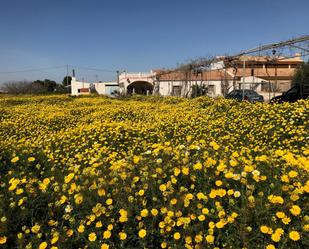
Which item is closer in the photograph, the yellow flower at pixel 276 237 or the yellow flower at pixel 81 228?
the yellow flower at pixel 276 237

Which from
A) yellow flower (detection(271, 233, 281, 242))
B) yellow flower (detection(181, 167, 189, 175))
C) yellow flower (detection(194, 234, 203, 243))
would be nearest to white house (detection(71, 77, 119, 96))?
yellow flower (detection(181, 167, 189, 175))

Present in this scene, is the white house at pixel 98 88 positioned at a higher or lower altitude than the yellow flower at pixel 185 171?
higher

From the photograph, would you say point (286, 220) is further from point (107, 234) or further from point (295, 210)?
point (107, 234)

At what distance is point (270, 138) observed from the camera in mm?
6098

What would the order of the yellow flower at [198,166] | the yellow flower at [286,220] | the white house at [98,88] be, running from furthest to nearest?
the white house at [98,88] → the yellow flower at [198,166] → the yellow flower at [286,220]

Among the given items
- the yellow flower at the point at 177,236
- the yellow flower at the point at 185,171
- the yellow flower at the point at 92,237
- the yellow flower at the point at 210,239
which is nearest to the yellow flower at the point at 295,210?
the yellow flower at the point at 210,239

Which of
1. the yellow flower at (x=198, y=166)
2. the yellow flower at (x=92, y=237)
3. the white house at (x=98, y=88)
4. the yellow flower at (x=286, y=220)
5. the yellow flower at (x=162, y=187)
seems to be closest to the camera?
the yellow flower at (x=286, y=220)

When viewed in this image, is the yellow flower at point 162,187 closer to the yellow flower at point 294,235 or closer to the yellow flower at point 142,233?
the yellow flower at point 142,233

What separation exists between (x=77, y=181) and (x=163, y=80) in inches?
1301

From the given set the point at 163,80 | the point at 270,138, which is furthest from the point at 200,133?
the point at 163,80

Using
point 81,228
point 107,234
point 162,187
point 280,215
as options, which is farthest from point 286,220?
point 81,228

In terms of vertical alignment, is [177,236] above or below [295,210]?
below

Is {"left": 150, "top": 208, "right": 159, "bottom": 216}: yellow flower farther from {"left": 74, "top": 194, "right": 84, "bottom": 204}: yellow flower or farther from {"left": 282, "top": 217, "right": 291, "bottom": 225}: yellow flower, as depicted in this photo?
{"left": 282, "top": 217, "right": 291, "bottom": 225}: yellow flower

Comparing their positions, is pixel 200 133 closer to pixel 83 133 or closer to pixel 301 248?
pixel 83 133
